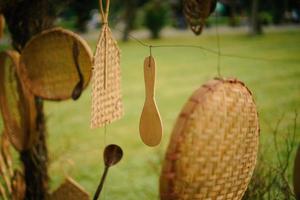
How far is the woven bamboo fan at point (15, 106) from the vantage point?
4.79 feet

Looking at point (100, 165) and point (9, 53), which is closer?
point (9, 53)

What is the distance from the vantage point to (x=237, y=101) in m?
0.84

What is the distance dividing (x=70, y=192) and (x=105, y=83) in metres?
0.59

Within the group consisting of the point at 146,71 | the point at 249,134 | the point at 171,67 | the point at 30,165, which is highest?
the point at 146,71

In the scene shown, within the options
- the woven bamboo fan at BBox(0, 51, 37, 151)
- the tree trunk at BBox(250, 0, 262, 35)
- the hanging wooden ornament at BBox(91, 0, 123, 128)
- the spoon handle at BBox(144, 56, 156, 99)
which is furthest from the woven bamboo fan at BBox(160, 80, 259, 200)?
the tree trunk at BBox(250, 0, 262, 35)

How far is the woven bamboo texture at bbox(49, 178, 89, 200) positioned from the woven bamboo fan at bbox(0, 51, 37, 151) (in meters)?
0.19

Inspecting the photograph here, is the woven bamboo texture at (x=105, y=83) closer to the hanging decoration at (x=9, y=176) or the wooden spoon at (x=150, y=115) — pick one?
the wooden spoon at (x=150, y=115)

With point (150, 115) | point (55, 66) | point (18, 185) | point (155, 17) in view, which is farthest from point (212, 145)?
point (155, 17)

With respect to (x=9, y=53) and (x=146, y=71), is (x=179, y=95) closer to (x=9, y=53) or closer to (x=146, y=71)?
(x=9, y=53)

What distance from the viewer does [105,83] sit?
1061 millimetres

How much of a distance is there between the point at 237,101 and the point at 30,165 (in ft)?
4.14

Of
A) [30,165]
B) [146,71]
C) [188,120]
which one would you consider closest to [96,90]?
[146,71]

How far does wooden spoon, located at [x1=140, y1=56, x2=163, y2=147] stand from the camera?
987mm

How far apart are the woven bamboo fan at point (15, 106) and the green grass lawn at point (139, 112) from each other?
25 cm
